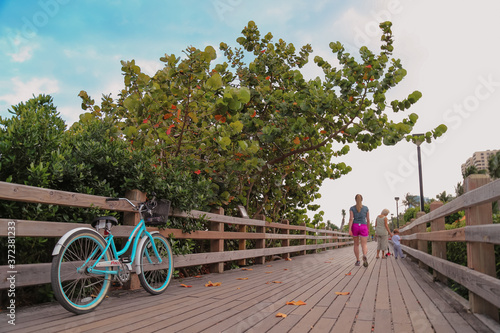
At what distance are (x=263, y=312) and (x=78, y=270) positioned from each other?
1.60 meters

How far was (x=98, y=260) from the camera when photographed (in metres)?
3.20

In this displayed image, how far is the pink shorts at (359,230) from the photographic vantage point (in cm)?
816

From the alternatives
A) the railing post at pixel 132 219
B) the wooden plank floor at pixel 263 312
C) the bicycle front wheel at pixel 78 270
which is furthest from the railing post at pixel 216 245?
the bicycle front wheel at pixel 78 270

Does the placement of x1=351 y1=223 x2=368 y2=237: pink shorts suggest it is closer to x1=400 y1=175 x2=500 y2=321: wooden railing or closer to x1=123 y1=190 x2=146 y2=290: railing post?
x1=400 y1=175 x2=500 y2=321: wooden railing

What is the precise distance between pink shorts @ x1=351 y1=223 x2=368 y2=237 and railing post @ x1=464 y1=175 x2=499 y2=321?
5039 millimetres

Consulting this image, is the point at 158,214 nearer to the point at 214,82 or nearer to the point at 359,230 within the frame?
the point at 214,82

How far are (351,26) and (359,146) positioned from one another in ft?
8.84

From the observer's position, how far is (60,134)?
11.9 feet

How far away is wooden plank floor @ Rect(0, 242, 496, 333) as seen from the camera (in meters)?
2.66

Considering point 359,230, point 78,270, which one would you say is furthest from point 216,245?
point 359,230

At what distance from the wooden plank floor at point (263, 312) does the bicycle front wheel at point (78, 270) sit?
0.12 metres

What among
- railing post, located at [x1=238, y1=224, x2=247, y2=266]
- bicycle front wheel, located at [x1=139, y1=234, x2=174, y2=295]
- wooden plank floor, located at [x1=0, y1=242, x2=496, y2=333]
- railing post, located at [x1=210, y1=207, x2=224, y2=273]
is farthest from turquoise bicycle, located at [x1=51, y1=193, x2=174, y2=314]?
railing post, located at [x1=238, y1=224, x2=247, y2=266]

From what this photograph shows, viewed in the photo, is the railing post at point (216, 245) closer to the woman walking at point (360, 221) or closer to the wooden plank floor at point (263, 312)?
the wooden plank floor at point (263, 312)

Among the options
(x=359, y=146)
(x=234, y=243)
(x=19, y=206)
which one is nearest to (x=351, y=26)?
(x=359, y=146)
